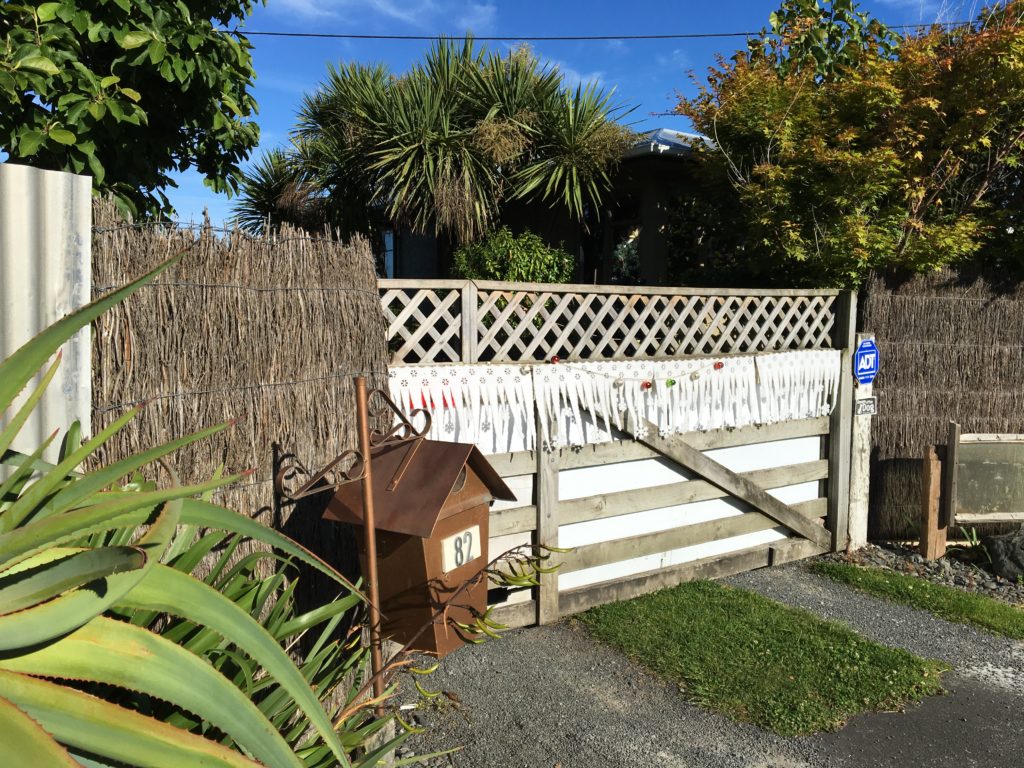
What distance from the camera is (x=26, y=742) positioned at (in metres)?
1.09

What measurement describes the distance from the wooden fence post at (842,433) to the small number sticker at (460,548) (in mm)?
4761

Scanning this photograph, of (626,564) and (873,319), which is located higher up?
(873,319)

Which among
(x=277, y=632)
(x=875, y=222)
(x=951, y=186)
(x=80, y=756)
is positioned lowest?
(x=277, y=632)

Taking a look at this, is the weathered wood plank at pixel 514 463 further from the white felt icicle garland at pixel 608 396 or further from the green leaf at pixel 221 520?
the green leaf at pixel 221 520

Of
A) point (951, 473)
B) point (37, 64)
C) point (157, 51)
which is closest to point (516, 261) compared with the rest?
point (157, 51)

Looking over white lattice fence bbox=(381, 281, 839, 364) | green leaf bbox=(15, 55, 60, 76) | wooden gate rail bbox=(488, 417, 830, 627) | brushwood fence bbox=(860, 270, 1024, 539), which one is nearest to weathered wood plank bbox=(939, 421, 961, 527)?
brushwood fence bbox=(860, 270, 1024, 539)

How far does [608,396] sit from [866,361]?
9.20 feet

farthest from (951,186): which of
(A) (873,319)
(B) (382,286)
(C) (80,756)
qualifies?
(C) (80,756)

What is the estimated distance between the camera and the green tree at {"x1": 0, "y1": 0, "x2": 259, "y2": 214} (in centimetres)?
401

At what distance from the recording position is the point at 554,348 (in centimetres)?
507

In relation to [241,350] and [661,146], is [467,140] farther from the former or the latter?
[241,350]

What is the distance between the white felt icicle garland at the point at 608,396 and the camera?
14.9 feet

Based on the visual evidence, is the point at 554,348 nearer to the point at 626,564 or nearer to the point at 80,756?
the point at 626,564

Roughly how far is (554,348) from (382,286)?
4.44 feet
